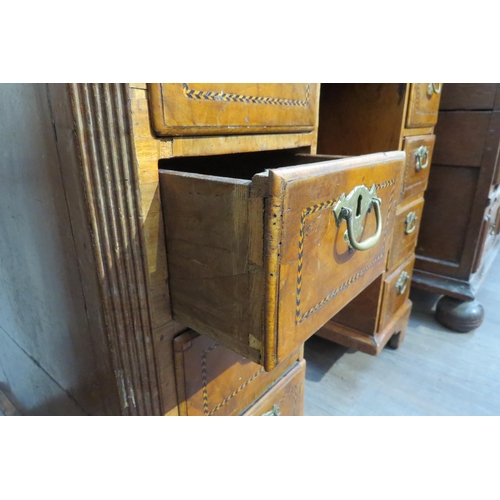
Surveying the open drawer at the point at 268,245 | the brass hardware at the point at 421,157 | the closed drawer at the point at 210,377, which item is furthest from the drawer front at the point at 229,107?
the brass hardware at the point at 421,157

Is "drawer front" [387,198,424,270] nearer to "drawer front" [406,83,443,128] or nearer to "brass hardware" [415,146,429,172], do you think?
"brass hardware" [415,146,429,172]

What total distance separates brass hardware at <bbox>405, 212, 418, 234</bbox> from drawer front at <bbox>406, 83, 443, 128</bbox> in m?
0.25

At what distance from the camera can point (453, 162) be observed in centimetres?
126

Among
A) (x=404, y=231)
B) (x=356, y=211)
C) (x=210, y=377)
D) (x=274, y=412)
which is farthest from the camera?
(x=404, y=231)

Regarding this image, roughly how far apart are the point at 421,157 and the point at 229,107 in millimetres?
750

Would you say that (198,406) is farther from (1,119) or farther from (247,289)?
(1,119)

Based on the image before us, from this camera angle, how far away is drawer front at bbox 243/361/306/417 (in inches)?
27.7

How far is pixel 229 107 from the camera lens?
0.47 meters

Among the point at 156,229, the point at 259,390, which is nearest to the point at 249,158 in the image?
the point at 156,229

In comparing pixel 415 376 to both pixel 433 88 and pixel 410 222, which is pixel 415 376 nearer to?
pixel 410 222

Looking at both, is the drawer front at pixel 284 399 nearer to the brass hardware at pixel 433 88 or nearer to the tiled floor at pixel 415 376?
the tiled floor at pixel 415 376

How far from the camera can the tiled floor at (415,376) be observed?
3.52 ft

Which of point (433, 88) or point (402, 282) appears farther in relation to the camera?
point (402, 282)

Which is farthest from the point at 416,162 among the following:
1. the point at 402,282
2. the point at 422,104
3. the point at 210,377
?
the point at 210,377
